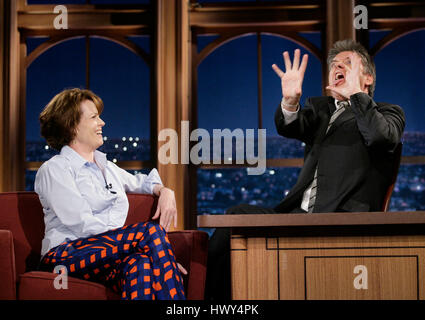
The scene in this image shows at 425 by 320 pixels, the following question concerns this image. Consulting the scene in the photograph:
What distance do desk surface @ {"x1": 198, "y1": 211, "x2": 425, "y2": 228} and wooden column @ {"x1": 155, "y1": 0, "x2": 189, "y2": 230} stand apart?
1.90 metres

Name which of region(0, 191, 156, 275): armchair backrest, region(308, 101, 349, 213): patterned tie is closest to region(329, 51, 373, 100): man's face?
region(308, 101, 349, 213): patterned tie

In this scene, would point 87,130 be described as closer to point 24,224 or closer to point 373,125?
point 24,224

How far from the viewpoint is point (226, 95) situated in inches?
154

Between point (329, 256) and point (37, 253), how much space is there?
4.67 ft

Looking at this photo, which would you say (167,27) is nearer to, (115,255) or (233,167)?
(233,167)

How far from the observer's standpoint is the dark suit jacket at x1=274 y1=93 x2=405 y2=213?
2393 mm

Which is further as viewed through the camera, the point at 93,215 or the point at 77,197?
the point at 93,215

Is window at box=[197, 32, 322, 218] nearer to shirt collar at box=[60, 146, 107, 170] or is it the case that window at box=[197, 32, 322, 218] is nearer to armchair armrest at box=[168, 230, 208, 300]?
armchair armrest at box=[168, 230, 208, 300]

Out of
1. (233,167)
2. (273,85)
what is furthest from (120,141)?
(273,85)

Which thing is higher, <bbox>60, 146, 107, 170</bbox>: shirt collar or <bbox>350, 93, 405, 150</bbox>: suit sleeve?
<bbox>350, 93, 405, 150</bbox>: suit sleeve

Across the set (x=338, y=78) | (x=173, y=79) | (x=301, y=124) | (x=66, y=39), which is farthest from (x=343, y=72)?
(x=66, y=39)

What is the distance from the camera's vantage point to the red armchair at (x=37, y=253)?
2.19m
